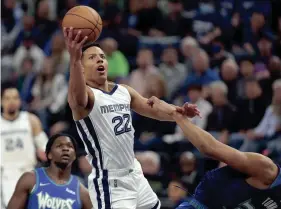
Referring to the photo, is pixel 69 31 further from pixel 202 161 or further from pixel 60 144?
pixel 202 161

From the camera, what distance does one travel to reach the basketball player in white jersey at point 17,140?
34.1ft

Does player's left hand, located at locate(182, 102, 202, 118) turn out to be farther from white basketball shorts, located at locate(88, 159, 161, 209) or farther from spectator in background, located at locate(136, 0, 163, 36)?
spectator in background, located at locate(136, 0, 163, 36)

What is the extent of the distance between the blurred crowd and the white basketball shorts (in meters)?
2.77

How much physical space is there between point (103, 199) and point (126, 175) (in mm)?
283

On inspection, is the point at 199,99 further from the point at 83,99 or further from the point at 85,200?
the point at 83,99

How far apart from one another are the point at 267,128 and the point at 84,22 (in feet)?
14.8

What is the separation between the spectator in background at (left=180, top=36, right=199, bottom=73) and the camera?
13312 millimetres

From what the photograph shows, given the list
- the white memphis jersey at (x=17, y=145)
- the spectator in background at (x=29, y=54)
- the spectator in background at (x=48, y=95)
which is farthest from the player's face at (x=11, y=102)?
the spectator in background at (x=29, y=54)

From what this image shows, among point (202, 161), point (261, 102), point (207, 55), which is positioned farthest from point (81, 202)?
point (207, 55)

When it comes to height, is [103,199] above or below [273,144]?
above

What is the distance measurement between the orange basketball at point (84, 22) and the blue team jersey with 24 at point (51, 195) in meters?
1.93

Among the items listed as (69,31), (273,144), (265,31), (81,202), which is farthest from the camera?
(265,31)

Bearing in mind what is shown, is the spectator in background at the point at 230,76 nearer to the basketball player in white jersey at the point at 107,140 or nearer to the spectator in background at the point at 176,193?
the spectator in background at the point at 176,193

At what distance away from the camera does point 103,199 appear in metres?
7.21
